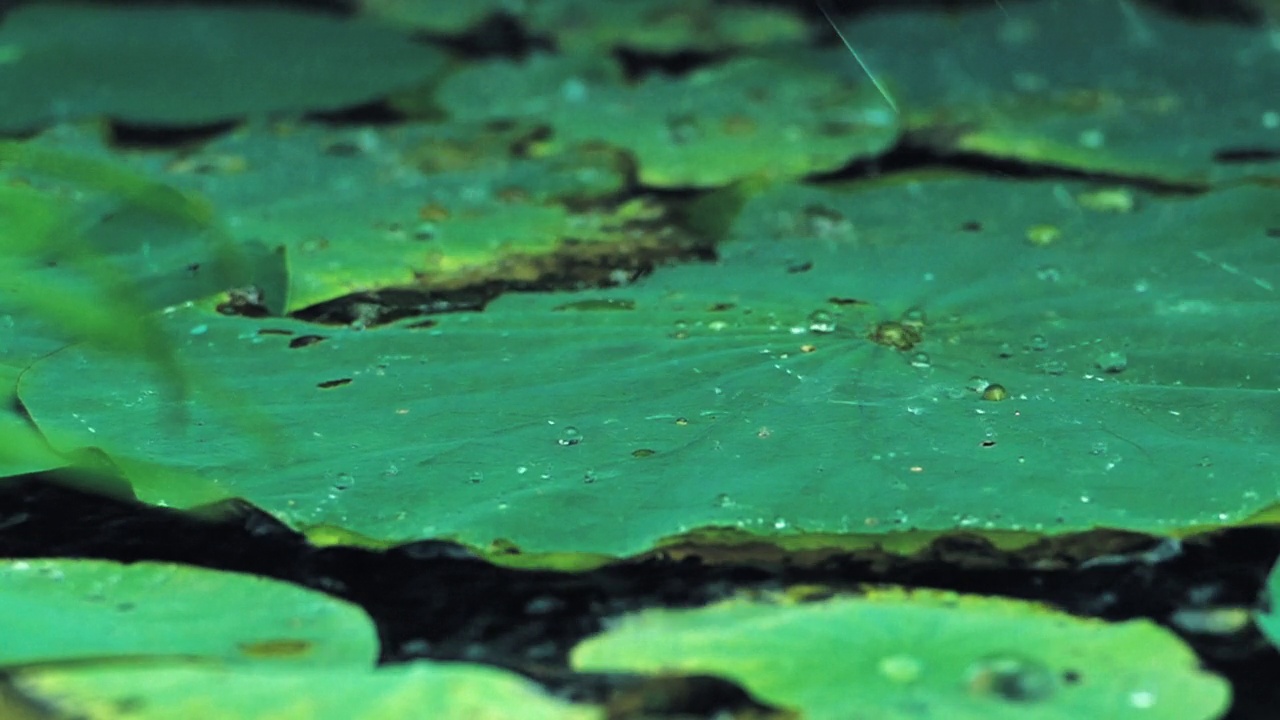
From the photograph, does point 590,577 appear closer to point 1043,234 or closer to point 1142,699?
point 1142,699

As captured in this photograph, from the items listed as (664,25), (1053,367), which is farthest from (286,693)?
(664,25)

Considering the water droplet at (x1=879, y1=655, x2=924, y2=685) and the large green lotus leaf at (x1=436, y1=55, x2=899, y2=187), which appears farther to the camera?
the large green lotus leaf at (x1=436, y1=55, x2=899, y2=187)

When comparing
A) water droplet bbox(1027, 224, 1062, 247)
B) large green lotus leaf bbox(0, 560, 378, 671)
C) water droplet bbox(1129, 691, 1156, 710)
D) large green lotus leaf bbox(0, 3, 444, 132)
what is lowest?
water droplet bbox(1027, 224, 1062, 247)

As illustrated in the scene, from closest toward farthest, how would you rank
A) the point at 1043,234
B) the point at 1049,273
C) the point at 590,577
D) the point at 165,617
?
the point at 165,617
the point at 590,577
the point at 1049,273
the point at 1043,234

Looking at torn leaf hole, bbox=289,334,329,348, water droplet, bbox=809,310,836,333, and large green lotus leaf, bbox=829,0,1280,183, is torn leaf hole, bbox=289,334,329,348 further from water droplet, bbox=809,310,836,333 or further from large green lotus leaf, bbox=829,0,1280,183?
large green lotus leaf, bbox=829,0,1280,183

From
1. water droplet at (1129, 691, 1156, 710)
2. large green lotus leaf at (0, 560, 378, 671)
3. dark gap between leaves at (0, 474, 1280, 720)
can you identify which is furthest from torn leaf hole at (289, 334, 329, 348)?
water droplet at (1129, 691, 1156, 710)

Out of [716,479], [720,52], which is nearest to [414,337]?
[716,479]
